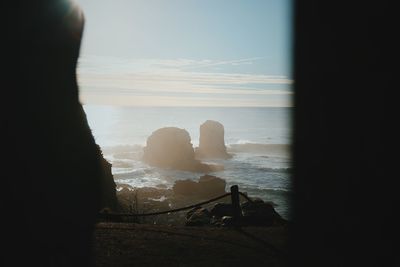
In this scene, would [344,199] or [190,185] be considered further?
[190,185]

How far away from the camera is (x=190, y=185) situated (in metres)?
44.2

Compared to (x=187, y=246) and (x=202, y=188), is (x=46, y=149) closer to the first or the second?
(x=187, y=246)

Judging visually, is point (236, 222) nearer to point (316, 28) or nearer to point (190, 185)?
point (316, 28)

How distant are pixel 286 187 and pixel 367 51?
43.5m

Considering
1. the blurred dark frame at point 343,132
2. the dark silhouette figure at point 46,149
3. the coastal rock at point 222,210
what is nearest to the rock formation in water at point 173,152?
the coastal rock at point 222,210

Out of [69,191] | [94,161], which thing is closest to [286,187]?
[94,161]

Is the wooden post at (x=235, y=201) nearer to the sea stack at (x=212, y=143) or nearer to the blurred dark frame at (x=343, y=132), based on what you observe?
the blurred dark frame at (x=343, y=132)

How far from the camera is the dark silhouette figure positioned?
652 cm

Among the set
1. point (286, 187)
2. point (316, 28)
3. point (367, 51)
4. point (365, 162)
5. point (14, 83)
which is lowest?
point (286, 187)

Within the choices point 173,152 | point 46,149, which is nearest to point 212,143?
point 173,152

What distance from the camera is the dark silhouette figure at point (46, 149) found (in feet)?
21.4

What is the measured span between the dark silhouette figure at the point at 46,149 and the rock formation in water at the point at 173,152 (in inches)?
2255

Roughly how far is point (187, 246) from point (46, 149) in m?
4.45

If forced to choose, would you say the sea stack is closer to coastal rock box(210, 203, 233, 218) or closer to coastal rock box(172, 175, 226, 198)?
coastal rock box(172, 175, 226, 198)
